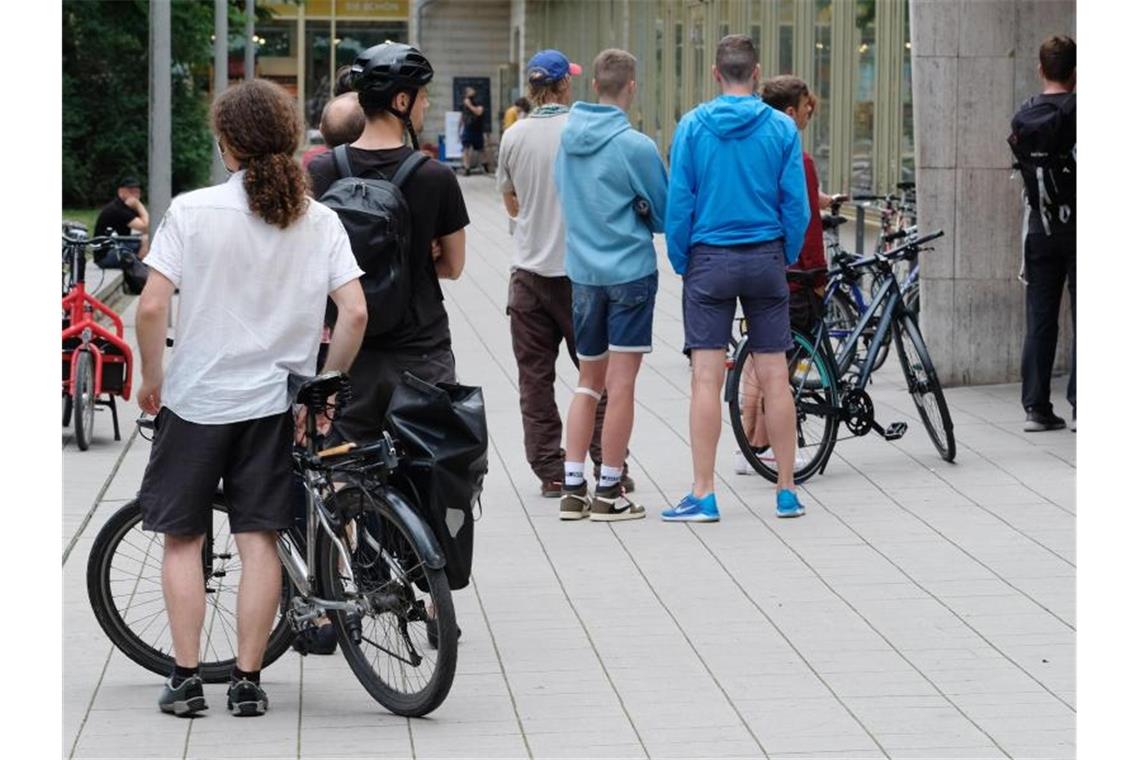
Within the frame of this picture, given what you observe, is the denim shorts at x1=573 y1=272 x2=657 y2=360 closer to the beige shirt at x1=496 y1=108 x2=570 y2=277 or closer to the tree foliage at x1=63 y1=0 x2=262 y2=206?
the beige shirt at x1=496 y1=108 x2=570 y2=277

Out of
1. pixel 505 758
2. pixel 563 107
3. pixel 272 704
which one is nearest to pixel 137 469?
pixel 563 107

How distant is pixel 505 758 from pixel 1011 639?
189cm

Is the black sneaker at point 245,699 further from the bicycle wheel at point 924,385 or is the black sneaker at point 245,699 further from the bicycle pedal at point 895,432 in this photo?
the bicycle wheel at point 924,385

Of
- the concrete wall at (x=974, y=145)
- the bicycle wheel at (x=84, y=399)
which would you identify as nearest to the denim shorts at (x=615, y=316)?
the bicycle wheel at (x=84, y=399)

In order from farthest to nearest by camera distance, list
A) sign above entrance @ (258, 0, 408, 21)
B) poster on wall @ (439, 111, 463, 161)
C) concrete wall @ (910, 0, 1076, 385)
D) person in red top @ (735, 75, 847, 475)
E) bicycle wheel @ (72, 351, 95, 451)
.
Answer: sign above entrance @ (258, 0, 408, 21)
poster on wall @ (439, 111, 463, 161)
concrete wall @ (910, 0, 1076, 385)
bicycle wheel @ (72, 351, 95, 451)
person in red top @ (735, 75, 847, 475)

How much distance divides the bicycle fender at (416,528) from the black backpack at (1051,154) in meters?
5.33

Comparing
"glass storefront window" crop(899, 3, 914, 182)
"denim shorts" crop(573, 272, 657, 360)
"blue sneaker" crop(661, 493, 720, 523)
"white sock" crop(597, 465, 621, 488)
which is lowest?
"blue sneaker" crop(661, 493, 720, 523)

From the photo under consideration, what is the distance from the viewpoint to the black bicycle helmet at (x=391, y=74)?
6.16 m

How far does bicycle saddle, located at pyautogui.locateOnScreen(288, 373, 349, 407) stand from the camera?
5.29 meters

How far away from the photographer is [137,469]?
9594mm

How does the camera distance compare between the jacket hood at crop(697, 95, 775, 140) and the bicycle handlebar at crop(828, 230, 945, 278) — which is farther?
the bicycle handlebar at crop(828, 230, 945, 278)

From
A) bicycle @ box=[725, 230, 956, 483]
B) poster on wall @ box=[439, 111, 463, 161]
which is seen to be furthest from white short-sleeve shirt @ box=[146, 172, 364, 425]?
poster on wall @ box=[439, 111, 463, 161]

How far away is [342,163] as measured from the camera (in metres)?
6.27

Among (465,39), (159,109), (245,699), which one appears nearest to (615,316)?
(245,699)
